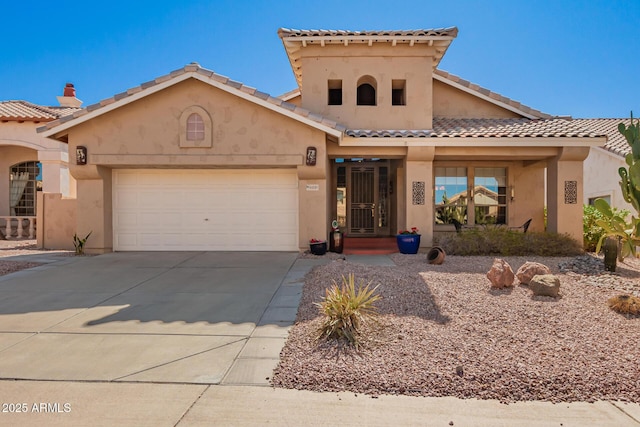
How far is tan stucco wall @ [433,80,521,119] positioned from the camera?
1356 centimetres

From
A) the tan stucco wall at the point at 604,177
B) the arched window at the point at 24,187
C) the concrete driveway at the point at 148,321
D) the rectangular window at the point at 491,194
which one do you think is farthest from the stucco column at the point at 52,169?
the tan stucco wall at the point at 604,177

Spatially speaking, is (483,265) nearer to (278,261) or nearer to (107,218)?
(278,261)

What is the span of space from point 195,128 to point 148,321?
667cm

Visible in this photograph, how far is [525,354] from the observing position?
401cm

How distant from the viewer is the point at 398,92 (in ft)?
43.4

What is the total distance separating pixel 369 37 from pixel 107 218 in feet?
31.8

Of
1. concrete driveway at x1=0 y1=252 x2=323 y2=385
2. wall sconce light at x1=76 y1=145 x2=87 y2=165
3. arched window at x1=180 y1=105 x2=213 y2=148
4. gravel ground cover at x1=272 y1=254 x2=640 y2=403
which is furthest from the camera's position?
wall sconce light at x1=76 y1=145 x2=87 y2=165

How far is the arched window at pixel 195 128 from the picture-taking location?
10.4m

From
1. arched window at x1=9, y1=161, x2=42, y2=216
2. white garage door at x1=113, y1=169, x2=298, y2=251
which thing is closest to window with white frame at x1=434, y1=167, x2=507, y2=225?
white garage door at x1=113, y1=169, x2=298, y2=251

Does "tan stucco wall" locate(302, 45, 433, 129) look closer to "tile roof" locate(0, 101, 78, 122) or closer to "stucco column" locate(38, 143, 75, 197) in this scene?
"stucco column" locate(38, 143, 75, 197)

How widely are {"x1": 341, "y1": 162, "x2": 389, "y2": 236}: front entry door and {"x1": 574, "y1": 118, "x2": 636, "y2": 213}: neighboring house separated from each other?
8.39 meters

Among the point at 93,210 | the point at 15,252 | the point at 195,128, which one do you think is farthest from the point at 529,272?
the point at 15,252

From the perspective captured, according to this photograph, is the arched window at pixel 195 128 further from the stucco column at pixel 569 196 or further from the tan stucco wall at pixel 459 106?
the stucco column at pixel 569 196

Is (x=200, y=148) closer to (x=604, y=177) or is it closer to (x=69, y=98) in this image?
(x=69, y=98)
